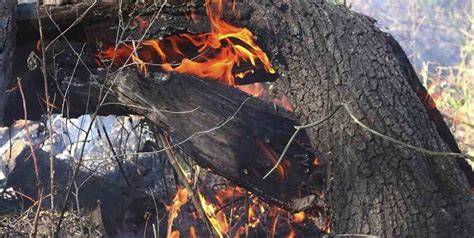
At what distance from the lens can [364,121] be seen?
3031 millimetres

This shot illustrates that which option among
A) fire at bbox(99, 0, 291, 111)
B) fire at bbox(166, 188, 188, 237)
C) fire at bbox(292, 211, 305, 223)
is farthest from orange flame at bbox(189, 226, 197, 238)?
fire at bbox(99, 0, 291, 111)

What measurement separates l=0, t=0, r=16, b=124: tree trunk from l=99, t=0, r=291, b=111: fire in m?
0.52

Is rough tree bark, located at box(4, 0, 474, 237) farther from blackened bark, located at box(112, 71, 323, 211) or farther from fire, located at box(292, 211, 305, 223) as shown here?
fire, located at box(292, 211, 305, 223)

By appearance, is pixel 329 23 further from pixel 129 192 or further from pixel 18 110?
pixel 18 110

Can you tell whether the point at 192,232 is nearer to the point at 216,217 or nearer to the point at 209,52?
the point at 216,217

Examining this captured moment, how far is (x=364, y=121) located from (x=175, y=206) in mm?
1571

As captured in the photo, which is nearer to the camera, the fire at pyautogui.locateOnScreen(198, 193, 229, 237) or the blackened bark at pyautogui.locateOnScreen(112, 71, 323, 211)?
the blackened bark at pyautogui.locateOnScreen(112, 71, 323, 211)

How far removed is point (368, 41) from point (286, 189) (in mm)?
985

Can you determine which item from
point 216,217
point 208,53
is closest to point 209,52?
point 208,53

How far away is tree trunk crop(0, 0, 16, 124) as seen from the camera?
3.33 metres

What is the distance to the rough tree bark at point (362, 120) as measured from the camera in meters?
2.94

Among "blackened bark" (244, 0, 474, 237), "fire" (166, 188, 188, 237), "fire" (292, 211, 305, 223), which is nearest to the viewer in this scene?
"blackened bark" (244, 0, 474, 237)

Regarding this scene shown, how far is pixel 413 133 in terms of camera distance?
120 inches

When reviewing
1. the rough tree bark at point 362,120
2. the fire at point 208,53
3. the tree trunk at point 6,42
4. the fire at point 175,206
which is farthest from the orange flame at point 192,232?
the tree trunk at point 6,42
